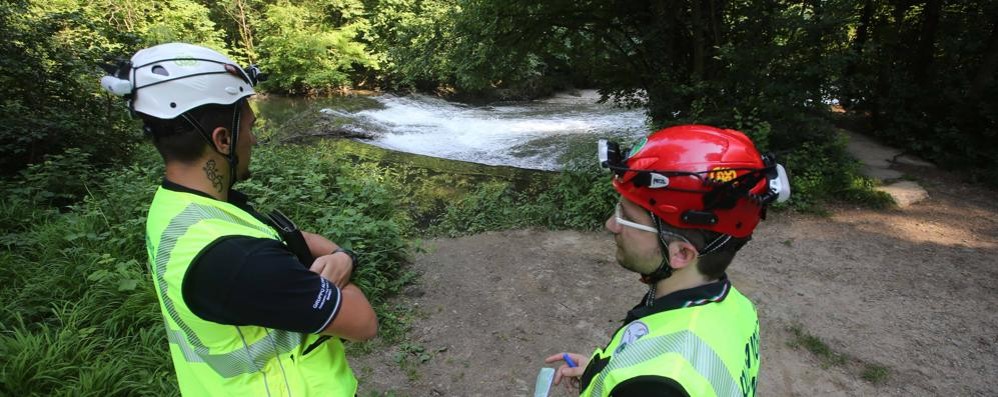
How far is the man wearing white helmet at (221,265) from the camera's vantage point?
1328mm

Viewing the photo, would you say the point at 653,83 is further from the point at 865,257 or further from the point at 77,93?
the point at 77,93

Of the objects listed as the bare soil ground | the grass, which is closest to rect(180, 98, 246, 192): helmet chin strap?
the bare soil ground

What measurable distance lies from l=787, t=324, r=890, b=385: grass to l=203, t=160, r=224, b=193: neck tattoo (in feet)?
14.6

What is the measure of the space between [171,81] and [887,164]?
36.5 ft

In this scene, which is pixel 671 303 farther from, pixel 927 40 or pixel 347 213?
pixel 927 40

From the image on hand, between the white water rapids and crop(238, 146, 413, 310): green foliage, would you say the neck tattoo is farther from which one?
the white water rapids

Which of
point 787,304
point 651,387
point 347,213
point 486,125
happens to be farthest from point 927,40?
point 651,387

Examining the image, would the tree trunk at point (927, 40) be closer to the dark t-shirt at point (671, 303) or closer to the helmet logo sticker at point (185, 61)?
the dark t-shirt at point (671, 303)

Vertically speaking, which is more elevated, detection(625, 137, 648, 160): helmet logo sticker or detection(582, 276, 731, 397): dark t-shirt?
detection(625, 137, 648, 160): helmet logo sticker

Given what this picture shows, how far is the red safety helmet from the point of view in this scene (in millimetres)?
1451

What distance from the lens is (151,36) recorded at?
653 inches

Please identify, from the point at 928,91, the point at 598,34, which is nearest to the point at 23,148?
the point at 598,34

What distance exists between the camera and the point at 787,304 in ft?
15.9

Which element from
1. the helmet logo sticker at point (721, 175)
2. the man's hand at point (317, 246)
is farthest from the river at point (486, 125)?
the helmet logo sticker at point (721, 175)
